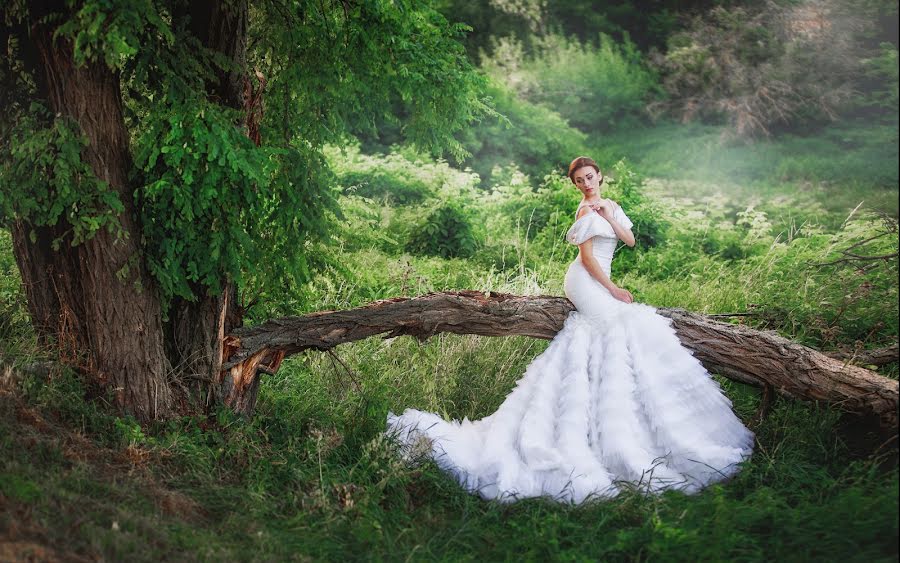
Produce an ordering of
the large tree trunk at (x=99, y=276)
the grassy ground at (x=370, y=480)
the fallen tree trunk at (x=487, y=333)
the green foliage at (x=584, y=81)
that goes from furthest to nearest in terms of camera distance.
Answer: the green foliage at (x=584, y=81), the fallen tree trunk at (x=487, y=333), the large tree trunk at (x=99, y=276), the grassy ground at (x=370, y=480)

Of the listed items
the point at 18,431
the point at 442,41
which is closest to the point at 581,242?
the point at 442,41

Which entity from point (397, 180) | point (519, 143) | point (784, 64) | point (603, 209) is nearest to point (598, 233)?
point (603, 209)

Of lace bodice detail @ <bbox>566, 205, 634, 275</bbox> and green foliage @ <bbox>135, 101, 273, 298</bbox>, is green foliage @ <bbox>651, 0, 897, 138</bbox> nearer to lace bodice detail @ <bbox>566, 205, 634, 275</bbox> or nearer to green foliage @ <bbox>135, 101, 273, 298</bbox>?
lace bodice detail @ <bbox>566, 205, 634, 275</bbox>

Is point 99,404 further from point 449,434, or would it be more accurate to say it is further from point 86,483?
point 449,434

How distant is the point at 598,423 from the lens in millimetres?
4547

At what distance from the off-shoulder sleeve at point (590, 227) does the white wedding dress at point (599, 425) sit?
0.06 feet

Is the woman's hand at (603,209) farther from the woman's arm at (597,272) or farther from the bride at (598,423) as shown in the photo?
the woman's arm at (597,272)

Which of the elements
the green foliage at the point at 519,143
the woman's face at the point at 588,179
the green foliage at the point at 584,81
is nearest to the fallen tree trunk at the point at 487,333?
the woman's face at the point at 588,179

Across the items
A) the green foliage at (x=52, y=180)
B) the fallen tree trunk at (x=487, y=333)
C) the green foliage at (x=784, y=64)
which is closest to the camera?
the green foliage at (x=52, y=180)

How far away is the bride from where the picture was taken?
169 inches

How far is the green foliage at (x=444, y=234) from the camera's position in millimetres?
8922

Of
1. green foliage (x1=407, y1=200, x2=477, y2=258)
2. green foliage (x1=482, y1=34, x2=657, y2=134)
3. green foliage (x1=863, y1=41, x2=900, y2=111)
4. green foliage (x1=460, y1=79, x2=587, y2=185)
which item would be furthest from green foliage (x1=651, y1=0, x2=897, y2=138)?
green foliage (x1=407, y1=200, x2=477, y2=258)

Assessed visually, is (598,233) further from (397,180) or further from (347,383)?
(397,180)

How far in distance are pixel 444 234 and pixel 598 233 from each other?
4144mm
